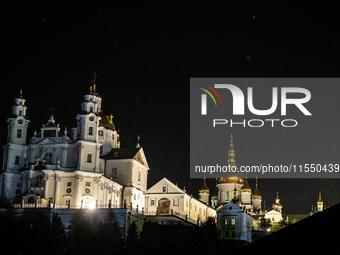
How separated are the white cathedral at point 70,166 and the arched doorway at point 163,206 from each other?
10.5 feet

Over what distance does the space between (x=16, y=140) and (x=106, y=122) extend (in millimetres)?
14166

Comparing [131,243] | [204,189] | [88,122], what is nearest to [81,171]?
[88,122]

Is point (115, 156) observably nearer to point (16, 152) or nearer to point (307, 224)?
point (16, 152)

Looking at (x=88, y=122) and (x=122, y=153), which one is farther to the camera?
(x=122, y=153)

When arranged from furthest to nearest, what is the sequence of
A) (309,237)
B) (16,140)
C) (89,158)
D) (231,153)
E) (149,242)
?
1. (231,153)
2. (16,140)
3. (89,158)
4. (149,242)
5. (309,237)

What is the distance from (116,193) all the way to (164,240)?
54.0 feet

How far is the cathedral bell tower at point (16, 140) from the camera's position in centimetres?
7319

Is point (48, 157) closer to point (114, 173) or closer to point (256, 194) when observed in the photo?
point (114, 173)

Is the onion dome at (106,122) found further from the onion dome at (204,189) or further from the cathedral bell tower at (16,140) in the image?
the onion dome at (204,189)

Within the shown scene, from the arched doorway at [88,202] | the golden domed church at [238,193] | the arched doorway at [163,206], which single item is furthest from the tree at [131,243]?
the golden domed church at [238,193]

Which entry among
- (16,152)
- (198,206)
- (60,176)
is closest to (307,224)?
(60,176)

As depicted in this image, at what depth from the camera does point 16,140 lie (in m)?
74.1

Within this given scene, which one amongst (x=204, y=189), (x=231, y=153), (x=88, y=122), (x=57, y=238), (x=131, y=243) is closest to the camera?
(x=131, y=243)

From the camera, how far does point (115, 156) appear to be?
253 ft
